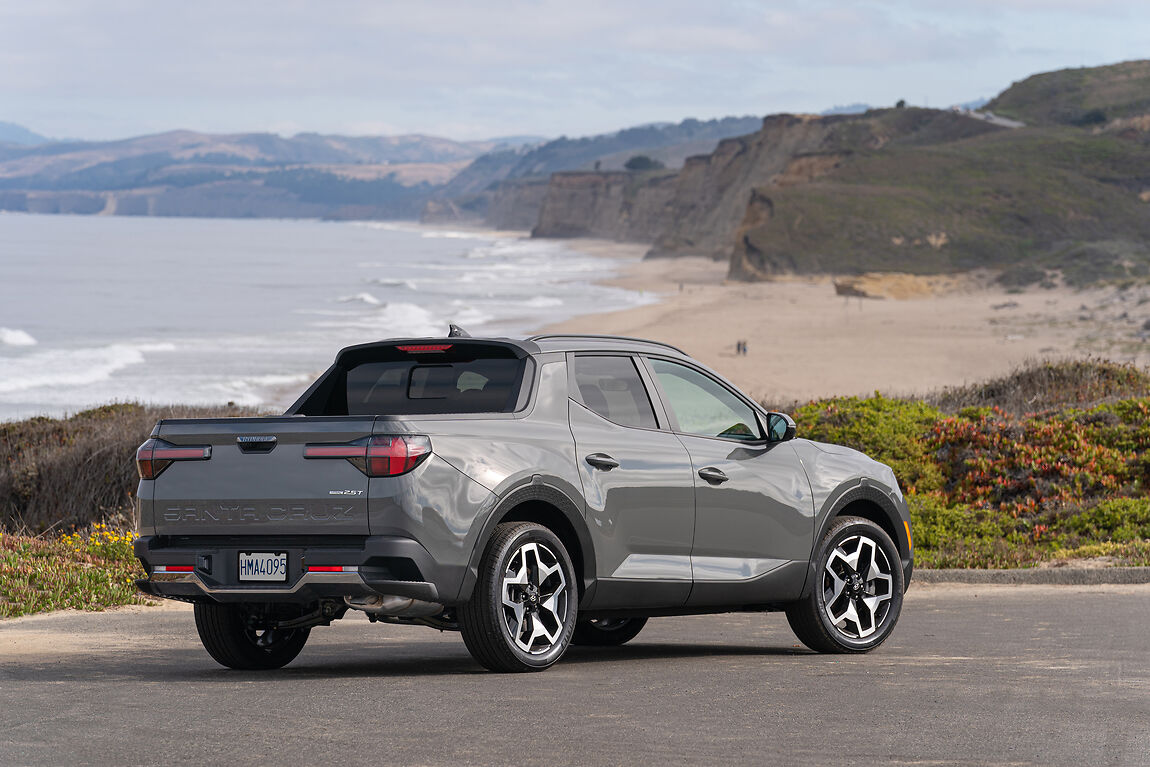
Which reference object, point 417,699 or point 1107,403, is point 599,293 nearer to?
point 1107,403

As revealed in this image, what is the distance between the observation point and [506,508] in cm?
687

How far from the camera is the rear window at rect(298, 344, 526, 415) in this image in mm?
7352

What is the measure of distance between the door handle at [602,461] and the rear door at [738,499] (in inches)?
22.8

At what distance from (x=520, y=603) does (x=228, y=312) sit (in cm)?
6658

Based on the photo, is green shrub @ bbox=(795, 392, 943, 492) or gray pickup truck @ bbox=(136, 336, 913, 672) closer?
gray pickup truck @ bbox=(136, 336, 913, 672)

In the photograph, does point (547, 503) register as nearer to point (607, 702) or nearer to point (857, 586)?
point (607, 702)

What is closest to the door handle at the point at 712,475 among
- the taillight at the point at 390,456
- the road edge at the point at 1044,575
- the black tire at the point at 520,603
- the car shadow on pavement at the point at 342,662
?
the black tire at the point at 520,603

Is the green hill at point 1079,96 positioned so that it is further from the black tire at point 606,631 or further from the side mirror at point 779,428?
the side mirror at point 779,428

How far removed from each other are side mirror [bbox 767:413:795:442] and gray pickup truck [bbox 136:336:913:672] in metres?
0.01

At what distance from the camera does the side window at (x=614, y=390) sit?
758cm

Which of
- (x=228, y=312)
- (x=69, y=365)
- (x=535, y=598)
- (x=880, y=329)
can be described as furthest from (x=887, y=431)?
(x=228, y=312)

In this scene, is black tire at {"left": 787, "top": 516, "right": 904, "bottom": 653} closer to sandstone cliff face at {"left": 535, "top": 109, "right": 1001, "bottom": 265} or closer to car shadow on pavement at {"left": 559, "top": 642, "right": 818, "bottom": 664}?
car shadow on pavement at {"left": 559, "top": 642, "right": 818, "bottom": 664}

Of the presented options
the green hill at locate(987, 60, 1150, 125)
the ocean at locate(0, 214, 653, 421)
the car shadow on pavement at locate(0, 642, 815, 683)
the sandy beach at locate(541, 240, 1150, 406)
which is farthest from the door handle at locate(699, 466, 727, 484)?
the green hill at locate(987, 60, 1150, 125)

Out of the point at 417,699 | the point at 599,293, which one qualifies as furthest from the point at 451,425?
the point at 599,293
